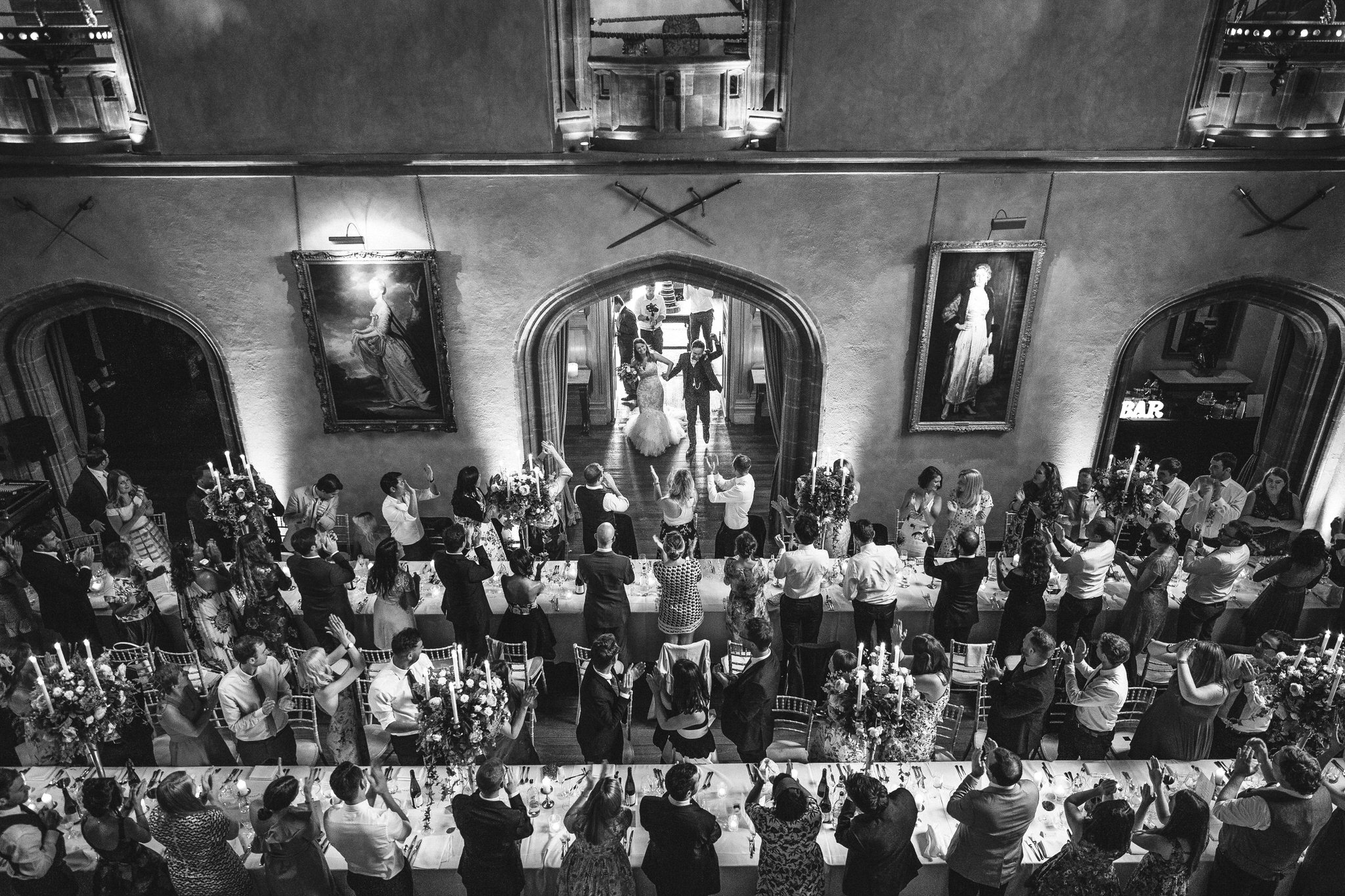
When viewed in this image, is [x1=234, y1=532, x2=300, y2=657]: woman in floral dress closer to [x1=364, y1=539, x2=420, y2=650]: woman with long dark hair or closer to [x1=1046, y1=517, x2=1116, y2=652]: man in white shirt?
[x1=364, y1=539, x2=420, y2=650]: woman with long dark hair

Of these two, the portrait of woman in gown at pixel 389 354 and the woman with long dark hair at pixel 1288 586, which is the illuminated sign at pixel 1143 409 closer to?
the woman with long dark hair at pixel 1288 586

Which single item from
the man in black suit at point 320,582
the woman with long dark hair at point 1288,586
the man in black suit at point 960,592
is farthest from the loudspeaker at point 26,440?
the woman with long dark hair at point 1288,586

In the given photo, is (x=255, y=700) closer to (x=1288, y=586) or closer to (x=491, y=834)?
(x=491, y=834)

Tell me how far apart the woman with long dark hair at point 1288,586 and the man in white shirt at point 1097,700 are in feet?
7.06

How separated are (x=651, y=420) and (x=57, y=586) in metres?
7.85

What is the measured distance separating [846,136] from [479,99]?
12.2ft

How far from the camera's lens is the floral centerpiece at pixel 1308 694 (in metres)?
5.54

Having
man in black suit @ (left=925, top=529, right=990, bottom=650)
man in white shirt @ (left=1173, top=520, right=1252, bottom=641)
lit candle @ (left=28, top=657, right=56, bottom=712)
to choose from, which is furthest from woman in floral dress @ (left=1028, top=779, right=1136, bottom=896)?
lit candle @ (left=28, top=657, right=56, bottom=712)

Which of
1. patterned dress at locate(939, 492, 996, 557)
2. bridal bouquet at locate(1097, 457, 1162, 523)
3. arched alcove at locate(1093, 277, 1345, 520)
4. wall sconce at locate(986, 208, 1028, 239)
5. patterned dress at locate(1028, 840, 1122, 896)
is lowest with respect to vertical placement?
patterned dress at locate(1028, 840, 1122, 896)

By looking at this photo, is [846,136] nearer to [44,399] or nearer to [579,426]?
[579,426]

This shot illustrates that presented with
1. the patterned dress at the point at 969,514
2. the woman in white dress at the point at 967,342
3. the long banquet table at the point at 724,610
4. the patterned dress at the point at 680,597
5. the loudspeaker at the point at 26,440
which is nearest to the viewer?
the patterned dress at the point at 680,597

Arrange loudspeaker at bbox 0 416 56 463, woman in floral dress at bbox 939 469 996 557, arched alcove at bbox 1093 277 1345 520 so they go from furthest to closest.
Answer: loudspeaker at bbox 0 416 56 463
arched alcove at bbox 1093 277 1345 520
woman in floral dress at bbox 939 469 996 557

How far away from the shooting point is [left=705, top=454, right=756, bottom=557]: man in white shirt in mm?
8750

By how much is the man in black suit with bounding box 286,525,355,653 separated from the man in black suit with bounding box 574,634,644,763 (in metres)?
2.44
